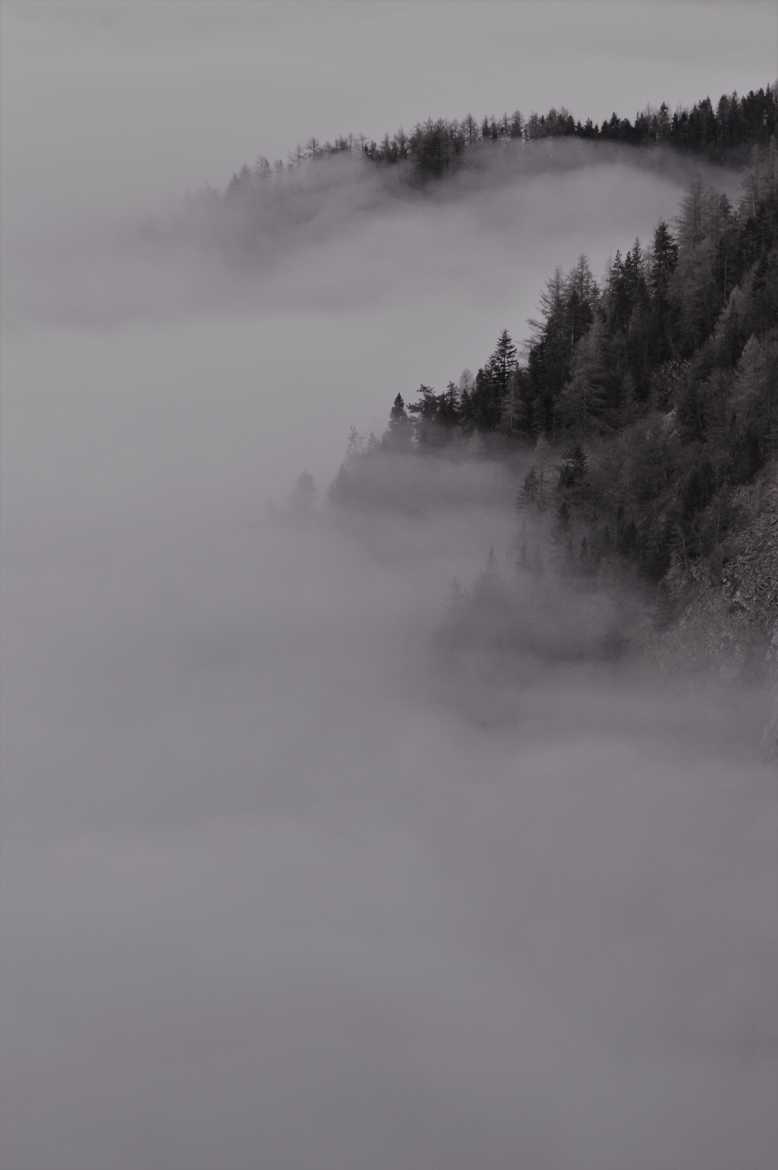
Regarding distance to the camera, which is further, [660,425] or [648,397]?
[648,397]

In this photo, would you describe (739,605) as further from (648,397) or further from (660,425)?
(648,397)

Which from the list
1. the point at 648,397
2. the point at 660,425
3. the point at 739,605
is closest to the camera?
the point at 739,605

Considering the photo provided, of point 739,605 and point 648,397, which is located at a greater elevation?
point 648,397

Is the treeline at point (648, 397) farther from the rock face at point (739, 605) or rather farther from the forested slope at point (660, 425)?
the rock face at point (739, 605)

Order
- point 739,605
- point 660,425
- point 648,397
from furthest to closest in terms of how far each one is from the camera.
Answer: point 648,397, point 660,425, point 739,605

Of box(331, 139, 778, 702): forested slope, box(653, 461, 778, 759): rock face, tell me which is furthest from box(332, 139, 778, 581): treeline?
box(653, 461, 778, 759): rock face

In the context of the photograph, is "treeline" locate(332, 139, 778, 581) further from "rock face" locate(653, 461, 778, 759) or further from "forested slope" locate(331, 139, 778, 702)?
"rock face" locate(653, 461, 778, 759)

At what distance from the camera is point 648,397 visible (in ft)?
469

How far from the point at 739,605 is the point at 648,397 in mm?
32132

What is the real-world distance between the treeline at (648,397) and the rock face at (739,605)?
70.4 inches

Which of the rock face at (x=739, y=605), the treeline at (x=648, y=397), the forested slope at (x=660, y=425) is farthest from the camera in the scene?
the treeline at (x=648, y=397)

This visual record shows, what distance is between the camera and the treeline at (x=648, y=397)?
4988 inches

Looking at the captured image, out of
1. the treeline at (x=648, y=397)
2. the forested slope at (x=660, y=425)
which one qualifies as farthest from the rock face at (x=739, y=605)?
the treeline at (x=648, y=397)

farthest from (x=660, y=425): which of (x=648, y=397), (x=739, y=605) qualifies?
(x=739, y=605)
